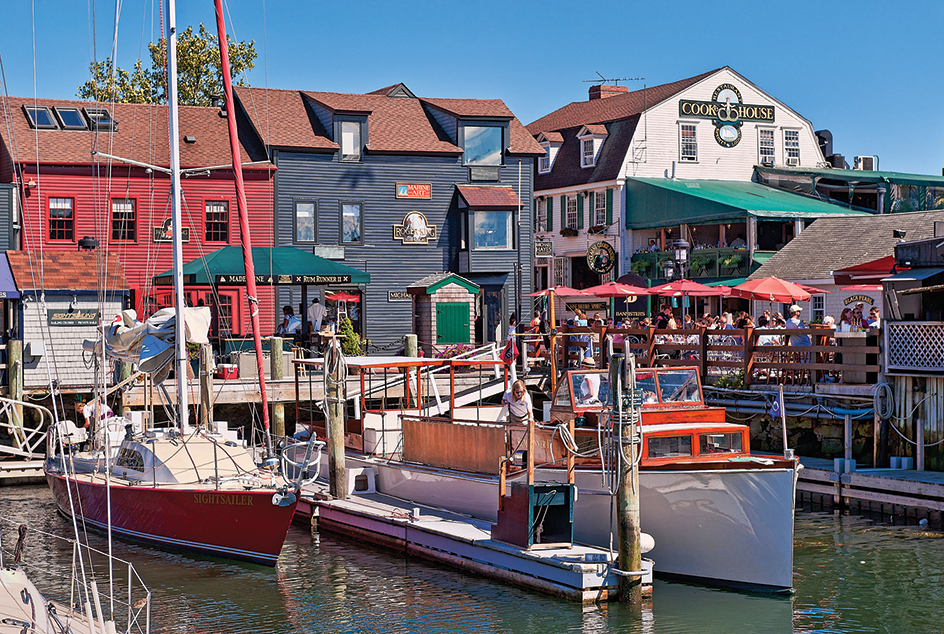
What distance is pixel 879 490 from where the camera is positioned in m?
20.4

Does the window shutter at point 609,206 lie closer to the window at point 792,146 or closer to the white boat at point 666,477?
the window at point 792,146

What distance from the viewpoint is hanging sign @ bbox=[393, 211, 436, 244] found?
40219 mm

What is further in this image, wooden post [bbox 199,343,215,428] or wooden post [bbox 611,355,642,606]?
wooden post [bbox 199,343,215,428]

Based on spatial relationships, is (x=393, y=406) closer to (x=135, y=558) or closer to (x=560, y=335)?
(x=560, y=335)

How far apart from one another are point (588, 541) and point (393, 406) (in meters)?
13.3

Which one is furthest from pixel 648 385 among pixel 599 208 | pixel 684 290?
pixel 599 208

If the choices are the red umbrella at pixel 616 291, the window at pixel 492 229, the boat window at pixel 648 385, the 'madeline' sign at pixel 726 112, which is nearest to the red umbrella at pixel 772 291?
the red umbrella at pixel 616 291

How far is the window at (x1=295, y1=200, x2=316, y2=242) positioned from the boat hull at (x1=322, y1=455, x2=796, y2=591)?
23265 mm

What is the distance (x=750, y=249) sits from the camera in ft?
133

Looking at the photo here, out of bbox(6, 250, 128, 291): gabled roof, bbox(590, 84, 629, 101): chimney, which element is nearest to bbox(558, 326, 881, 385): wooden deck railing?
bbox(6, 250, 128, 291): gabled roof

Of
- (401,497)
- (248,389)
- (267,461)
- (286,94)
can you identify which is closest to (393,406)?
(248,389)

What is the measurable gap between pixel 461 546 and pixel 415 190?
2493 centimetres

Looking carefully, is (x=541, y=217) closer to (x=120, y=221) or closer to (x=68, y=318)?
(x=120, y=221)

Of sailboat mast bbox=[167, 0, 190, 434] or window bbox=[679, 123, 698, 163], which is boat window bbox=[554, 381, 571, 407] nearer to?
sailboat mast bbox=[167, 0, 190, 434]
